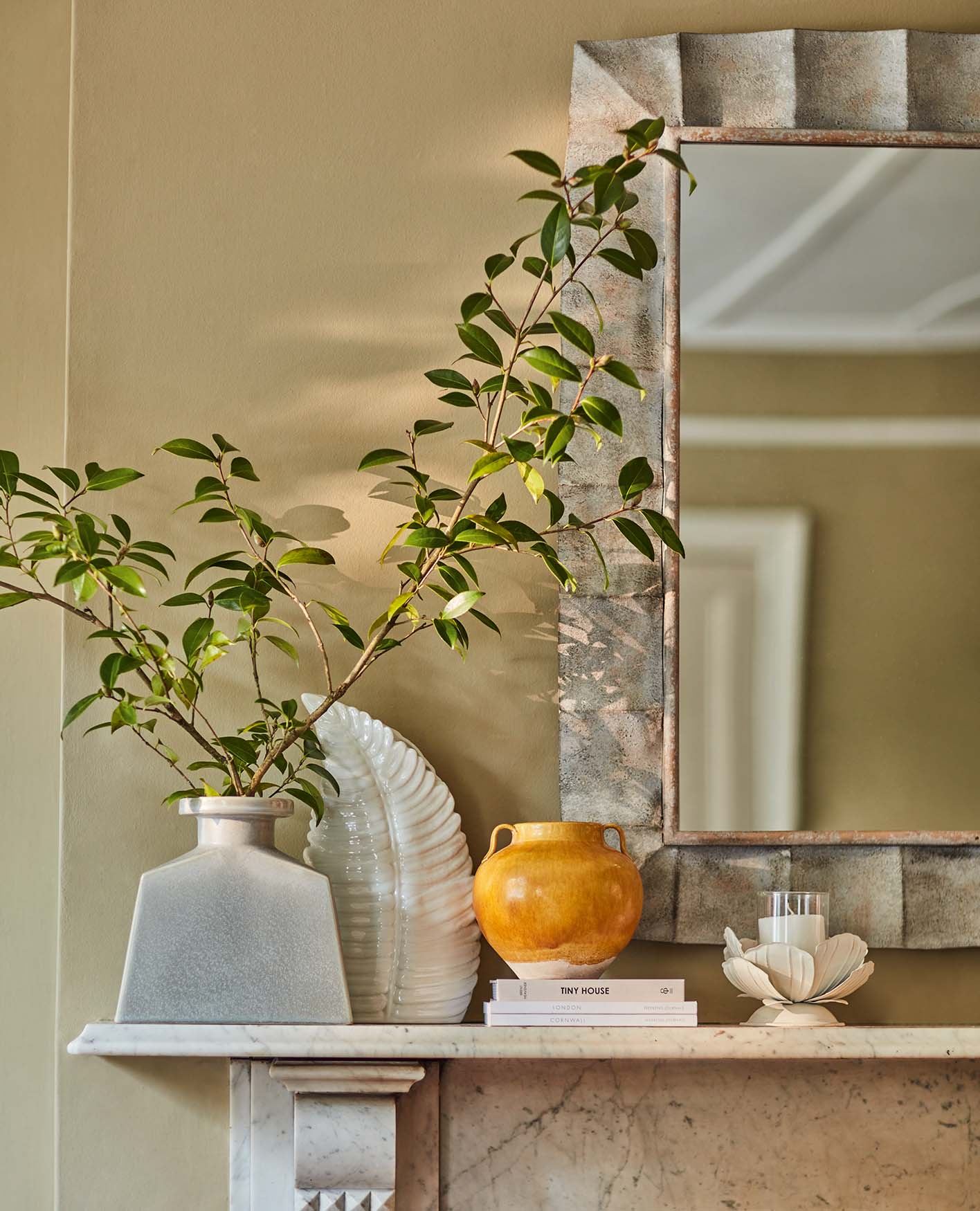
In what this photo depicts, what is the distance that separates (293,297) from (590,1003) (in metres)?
0.99

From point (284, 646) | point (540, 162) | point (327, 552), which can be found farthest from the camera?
point (327, 552)

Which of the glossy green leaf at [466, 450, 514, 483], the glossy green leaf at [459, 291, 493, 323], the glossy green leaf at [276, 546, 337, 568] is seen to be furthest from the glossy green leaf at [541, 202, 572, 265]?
the glossy green leaf at [276, 546, 337, 568]

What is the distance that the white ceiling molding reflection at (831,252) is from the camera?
1.64 m

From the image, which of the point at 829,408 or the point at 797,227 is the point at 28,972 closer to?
the point at 829,408

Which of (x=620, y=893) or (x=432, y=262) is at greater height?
(x=432, y=262)

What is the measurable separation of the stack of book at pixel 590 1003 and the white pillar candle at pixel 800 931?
141 millimetres

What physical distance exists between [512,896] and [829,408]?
0.77 meters

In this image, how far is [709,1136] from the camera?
151 cm

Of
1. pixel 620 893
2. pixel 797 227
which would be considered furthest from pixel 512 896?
pixel 797 227

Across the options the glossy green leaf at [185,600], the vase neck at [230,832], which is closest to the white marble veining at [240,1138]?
the vase neck at [230,832]

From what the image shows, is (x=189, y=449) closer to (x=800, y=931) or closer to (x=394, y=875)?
(x=394, y=875)

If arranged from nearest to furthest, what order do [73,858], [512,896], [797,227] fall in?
[512,896]
[73,858]
[797,227]

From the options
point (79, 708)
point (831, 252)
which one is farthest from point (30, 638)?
point (831, 252)

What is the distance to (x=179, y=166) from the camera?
5.51 feet
